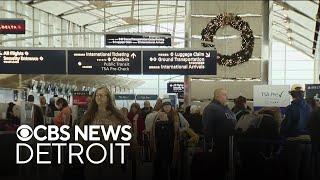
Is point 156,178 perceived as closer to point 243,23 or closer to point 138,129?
point 138,129

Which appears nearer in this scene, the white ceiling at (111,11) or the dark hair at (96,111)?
the dark hair at (96,111)

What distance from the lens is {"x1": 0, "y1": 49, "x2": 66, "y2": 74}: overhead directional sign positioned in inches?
548

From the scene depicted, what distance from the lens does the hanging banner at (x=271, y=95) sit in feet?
41.2

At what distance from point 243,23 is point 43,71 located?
7.30 metres

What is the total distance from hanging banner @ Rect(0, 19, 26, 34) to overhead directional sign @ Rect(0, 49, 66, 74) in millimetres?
601

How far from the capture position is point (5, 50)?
13914mm

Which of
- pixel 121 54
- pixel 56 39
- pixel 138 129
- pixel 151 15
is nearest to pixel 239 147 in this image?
pixel 138 129

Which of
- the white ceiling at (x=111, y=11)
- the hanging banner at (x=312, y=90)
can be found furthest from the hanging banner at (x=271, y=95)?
the white ceiling at (x=111, y=11)

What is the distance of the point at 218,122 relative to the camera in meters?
7.29

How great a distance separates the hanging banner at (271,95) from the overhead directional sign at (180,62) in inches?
75.9

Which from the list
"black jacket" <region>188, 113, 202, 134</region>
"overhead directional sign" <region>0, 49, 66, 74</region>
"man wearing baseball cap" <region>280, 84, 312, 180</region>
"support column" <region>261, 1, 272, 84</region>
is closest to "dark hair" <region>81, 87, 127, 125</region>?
"man wearing baseball cap" <region>280, 84, 312, 180</region>

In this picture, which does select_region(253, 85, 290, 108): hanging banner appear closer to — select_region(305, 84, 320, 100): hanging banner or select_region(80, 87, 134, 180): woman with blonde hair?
select_region(305, 84, 320, 100): hanging banner

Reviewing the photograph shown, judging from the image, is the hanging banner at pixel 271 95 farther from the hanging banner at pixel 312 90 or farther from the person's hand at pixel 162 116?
the person's hand at pixel 162 116

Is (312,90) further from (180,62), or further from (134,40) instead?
(134,40)
